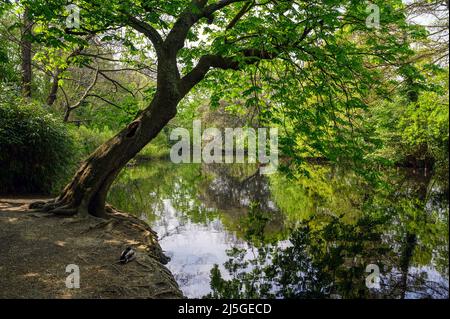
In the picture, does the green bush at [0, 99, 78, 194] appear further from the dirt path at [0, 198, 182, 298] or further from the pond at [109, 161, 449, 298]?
the pond at [109, 161, 449, 298]

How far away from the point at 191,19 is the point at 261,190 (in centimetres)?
1124

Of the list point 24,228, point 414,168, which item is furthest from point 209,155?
point 24,228

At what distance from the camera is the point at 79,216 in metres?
7.89

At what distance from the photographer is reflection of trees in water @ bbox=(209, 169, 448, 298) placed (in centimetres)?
591

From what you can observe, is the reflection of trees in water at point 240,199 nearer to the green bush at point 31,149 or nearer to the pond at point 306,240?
the pond at point 306,240

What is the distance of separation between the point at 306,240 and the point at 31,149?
28.1 ft

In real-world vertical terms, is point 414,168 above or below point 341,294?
above

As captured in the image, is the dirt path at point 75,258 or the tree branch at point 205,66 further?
the tree branch at point 205,66

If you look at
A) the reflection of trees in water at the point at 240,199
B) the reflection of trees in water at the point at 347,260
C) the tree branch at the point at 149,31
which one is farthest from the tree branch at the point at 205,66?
the reflection of trees in water at the point at 240,199

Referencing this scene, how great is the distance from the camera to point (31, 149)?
10.7m

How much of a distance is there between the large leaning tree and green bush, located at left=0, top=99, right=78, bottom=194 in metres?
2.99

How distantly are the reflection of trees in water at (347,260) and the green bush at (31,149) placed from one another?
679 cm

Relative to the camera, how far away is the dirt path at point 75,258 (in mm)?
4770
